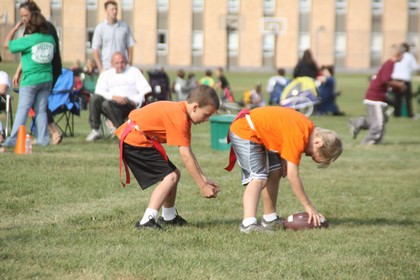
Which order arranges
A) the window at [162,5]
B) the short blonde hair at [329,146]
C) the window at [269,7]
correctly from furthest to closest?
the window at [269,7] → the window at [162,5] → the short blonde hair at [329,146]

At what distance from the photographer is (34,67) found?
12492 millimetres

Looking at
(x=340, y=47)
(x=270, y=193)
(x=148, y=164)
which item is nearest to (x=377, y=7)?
(x=340, y=47)

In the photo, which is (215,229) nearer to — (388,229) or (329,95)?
(388,229)

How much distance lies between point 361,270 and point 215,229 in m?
1.65

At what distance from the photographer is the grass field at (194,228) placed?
5.86 meters

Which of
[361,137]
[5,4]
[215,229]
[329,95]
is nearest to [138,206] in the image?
[215,229]

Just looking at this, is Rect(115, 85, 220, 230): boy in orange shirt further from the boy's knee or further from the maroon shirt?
the maroon shirt

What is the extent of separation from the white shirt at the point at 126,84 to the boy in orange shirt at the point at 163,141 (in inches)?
259

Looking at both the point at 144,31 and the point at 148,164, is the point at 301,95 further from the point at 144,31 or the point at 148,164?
the point at 144,31

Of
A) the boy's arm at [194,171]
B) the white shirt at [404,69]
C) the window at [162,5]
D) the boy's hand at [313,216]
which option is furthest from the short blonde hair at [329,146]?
the window at [162,5]

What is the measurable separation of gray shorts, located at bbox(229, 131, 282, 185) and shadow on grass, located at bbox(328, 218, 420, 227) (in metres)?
1.05

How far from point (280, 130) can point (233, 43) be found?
5613 centimetres

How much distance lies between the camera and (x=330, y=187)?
10.2 metres

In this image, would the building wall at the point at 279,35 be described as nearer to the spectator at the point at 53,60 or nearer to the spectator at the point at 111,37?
the spectator at the point at 111,37
